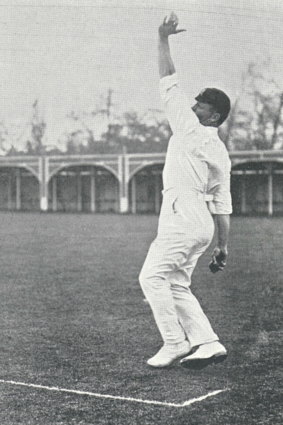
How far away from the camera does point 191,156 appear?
5070 millimetres

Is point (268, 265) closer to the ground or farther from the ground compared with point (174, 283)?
closer to the ground

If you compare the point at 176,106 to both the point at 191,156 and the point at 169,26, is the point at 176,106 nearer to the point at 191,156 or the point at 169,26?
the point at 191,156

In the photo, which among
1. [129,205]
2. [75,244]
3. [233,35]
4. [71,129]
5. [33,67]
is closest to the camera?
[233,35]

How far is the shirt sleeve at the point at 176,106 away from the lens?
4.94 metres

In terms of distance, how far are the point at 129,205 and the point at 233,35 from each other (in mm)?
40487

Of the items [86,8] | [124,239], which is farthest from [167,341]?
[124,239]

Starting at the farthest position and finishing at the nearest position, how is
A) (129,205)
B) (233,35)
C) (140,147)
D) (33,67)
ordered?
(129,205) < (140,147) < (33,67) < (233,35)

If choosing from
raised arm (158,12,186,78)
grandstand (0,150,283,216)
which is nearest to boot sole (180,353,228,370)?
raised arm (158,12,186,78)

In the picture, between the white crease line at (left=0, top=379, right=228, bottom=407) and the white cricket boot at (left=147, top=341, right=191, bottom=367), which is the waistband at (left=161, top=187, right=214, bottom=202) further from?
the white crease line at (left=0, top=379, right=228, bottom=407)

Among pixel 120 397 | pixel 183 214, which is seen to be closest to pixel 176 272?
pixel 183 214

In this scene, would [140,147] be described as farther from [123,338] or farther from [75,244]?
[123,338]

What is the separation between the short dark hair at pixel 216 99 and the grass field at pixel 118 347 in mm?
1897

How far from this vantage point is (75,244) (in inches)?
736

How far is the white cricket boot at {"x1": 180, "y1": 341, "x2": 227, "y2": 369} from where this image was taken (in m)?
5.01
